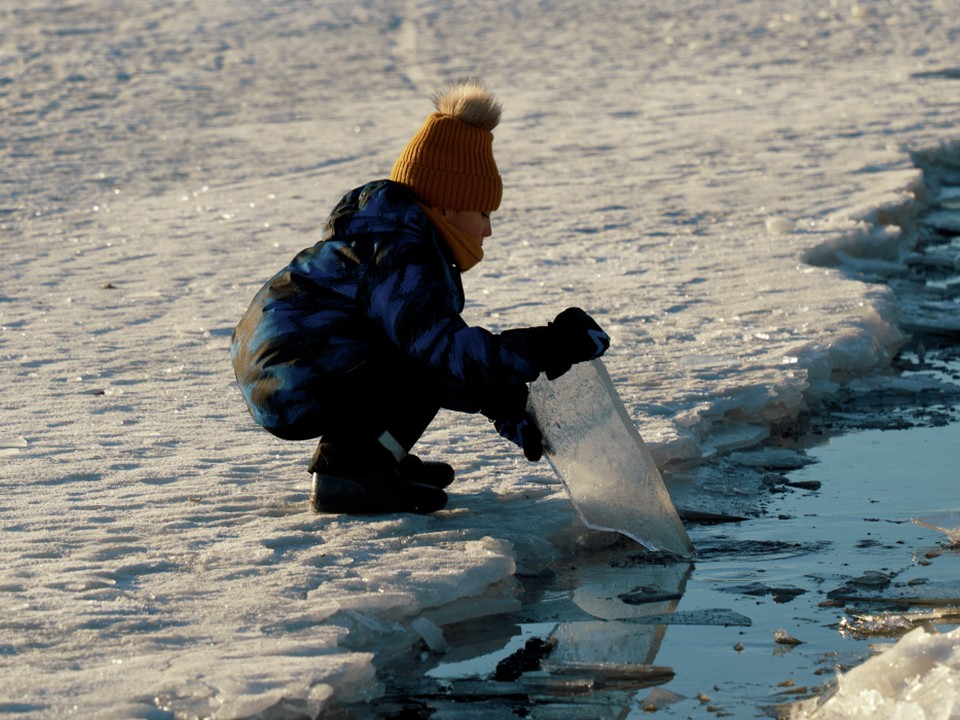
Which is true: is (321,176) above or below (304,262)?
below

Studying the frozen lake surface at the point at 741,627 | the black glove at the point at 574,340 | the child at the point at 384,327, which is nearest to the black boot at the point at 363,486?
the child at the point at 384,327

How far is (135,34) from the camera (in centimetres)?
1514

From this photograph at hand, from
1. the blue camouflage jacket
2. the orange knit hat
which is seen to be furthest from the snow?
the orange knit hat

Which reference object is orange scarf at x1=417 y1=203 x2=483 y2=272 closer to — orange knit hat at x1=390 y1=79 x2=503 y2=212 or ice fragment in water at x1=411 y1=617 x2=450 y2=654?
orange knit hat at x1=390 y1=79 x2=503 y2=212

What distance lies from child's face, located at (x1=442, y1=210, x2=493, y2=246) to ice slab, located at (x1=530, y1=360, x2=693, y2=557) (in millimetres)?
390

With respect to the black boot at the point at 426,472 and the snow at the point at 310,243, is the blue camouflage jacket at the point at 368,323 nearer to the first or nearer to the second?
the black boot at the point at 426,472

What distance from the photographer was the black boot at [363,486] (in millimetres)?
3281

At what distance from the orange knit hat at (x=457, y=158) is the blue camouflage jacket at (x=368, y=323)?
0.06 meters

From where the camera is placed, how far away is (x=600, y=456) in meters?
3.30

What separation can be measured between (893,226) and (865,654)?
4609 mm

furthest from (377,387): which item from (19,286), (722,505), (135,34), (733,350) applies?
(135,34)

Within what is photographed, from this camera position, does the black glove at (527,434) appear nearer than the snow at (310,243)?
No

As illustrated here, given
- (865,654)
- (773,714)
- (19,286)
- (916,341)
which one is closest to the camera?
(773,714)

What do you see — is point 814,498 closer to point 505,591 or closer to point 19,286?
point 505,591
